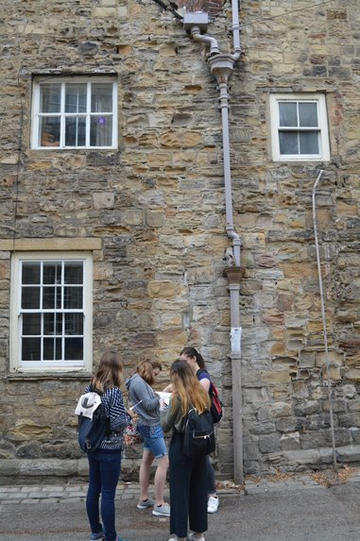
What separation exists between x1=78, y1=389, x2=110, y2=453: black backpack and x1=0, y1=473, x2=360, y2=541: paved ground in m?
1.26

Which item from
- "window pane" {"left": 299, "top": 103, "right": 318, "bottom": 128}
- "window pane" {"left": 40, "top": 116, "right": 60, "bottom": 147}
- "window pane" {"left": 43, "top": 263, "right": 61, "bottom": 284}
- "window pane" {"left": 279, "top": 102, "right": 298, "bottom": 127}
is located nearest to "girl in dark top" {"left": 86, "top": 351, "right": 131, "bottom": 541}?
"window pane" {"left": 43, "top": 263, "right": 61, "bottom": 284}

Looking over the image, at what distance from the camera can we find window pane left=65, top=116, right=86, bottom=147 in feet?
28.6

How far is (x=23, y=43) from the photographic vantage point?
878cm

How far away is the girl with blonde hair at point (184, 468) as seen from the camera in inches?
201

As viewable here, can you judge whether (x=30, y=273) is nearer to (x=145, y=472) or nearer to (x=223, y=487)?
(x=145, y=472)

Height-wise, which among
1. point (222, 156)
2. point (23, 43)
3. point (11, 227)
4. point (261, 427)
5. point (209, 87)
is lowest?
point (261, 427)

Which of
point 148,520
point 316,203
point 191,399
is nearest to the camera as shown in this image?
point 191,399

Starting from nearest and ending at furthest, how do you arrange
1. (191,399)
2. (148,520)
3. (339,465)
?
(191,399)
(148,520)
(339,465)

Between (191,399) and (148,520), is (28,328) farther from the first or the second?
(191,399)

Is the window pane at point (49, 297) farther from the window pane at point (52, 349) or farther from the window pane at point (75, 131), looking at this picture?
the window pane at point (75, 131)

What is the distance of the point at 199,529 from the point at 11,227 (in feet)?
16.3

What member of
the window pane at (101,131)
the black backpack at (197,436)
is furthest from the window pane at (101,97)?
the black backpack at (197,436)

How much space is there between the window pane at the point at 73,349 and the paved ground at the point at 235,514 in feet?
5.55

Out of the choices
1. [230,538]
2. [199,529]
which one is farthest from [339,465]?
[199,529]
